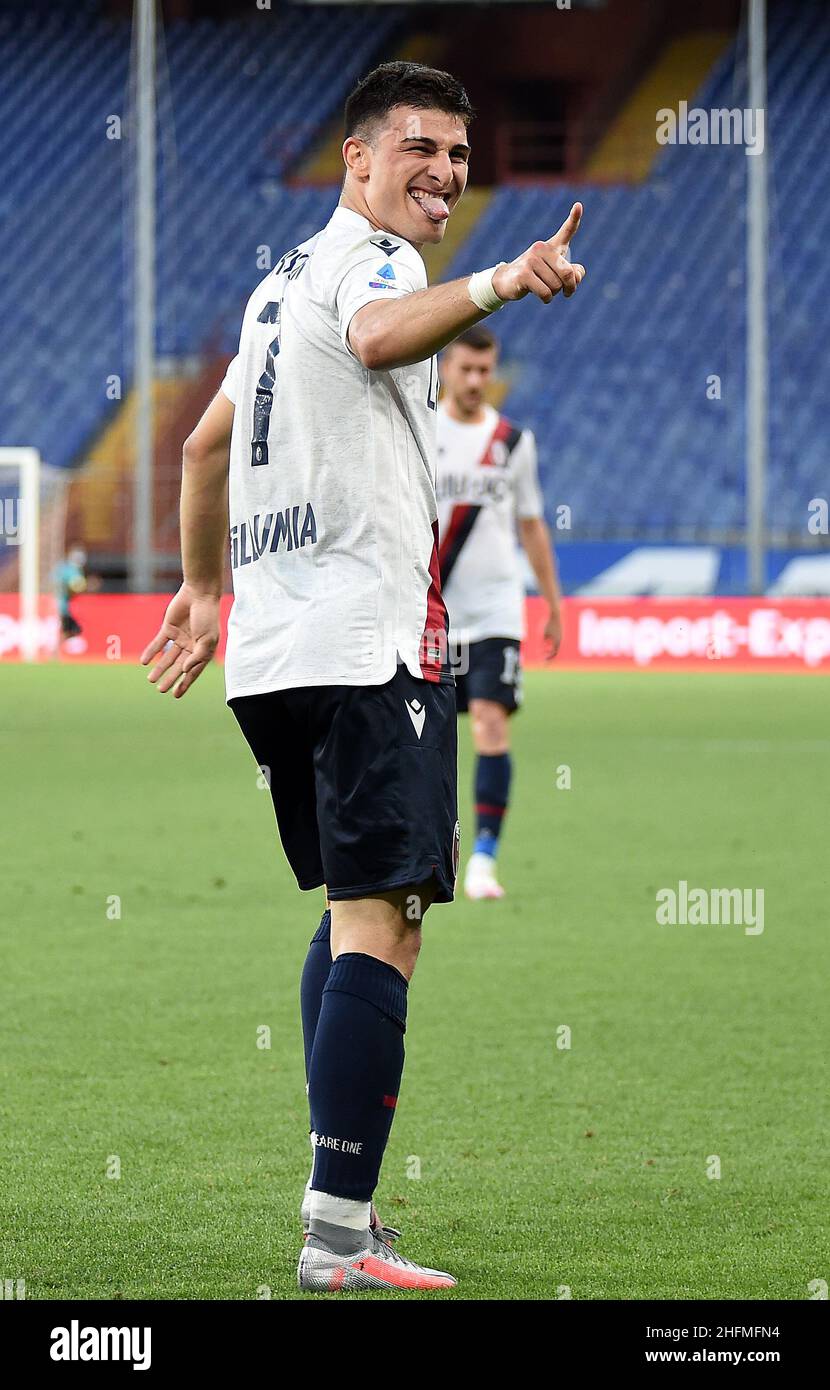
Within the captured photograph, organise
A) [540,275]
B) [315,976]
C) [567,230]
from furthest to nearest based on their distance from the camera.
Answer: [315,976]
[567,230]
[540,275]

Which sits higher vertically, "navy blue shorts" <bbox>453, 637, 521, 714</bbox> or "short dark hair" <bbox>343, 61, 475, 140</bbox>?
"short dark hair" <bbox>343, 61, 475, 140</bbox>

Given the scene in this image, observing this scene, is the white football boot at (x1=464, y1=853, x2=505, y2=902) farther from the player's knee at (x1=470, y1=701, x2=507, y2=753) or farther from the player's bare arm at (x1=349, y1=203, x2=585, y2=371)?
the player's bare arm at (x1=349, y1=203, x2=585, y2=371)

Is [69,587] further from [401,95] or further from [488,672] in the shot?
[401,95]

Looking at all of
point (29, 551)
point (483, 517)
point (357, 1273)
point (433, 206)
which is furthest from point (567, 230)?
point (29, 551)

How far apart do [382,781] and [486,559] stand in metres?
5.22

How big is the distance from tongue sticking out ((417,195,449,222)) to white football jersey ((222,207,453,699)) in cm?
7

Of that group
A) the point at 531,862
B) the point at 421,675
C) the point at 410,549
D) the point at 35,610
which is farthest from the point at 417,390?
the point at 35,610

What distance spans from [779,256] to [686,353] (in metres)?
2.11

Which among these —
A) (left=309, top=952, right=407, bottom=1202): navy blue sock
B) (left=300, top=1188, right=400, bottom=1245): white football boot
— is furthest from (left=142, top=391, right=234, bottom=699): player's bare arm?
(left=300, top=1188, right=400, bottom=1245): white football boot

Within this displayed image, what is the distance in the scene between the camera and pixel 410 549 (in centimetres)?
323

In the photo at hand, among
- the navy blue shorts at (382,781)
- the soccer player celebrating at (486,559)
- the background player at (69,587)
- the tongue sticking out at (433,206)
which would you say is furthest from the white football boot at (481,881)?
the background player at (69,587)

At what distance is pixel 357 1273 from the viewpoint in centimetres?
309

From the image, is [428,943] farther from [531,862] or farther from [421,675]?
[421,675]

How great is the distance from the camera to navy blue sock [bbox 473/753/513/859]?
313 inches
